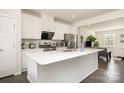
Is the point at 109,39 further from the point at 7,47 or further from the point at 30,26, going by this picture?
the point at 7,47

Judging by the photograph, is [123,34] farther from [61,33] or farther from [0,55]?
[0,55]

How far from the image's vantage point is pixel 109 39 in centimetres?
811

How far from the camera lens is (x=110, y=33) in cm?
802

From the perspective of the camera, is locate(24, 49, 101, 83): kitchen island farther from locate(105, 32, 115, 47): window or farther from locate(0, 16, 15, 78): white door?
locate(105, 32, 115, 47): window

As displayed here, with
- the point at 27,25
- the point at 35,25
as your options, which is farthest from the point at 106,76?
the point at 27,25

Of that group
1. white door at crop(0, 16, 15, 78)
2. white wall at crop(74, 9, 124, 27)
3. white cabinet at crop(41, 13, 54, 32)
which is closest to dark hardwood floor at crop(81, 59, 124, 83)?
white wall at crop(74, 9, 124, 27)

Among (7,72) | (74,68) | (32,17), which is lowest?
(7,72)

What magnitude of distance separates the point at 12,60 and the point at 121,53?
7.86 meters

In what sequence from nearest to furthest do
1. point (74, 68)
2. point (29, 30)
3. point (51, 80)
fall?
point (51, 80), point (74, 68), point (29, 30)

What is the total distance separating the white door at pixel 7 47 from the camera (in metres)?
2.66

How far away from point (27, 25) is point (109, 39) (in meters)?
7.51

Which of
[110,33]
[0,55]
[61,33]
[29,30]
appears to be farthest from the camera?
[110,33]

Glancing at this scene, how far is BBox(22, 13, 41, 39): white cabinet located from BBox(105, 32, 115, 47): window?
22.8 feet
